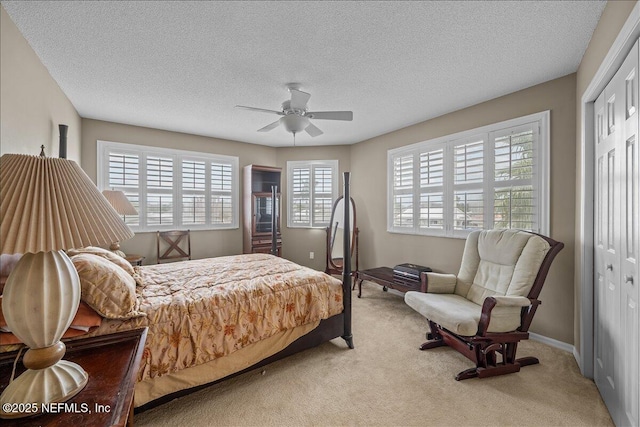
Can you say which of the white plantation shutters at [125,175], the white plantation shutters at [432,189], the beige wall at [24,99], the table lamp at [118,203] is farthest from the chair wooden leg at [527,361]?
the white plantation shutters at [125,175]

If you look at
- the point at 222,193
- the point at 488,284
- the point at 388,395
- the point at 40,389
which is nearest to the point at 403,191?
the point at 488,284

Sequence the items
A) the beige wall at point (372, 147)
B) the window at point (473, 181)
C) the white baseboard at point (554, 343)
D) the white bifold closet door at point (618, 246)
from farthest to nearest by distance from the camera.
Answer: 1. the window at point (473, 181)
2. the white baseboard at point (554, 343)
3. the beige wall at point (372, 147)
4. the white bifold closet door at point (618, 246)

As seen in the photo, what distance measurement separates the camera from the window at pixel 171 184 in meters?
4.09

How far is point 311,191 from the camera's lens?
5398 millimetres

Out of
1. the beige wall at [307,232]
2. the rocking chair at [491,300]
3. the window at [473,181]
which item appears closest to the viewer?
the rocking chair at [491,300]

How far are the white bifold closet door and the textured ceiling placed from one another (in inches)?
25.7

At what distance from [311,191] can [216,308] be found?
3.64 metres

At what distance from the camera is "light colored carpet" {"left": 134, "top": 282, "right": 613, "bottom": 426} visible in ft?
5.77

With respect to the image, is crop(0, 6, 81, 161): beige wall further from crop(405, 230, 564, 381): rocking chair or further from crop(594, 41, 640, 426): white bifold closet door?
crop(594, 41, 640, 426): white bifold closet door

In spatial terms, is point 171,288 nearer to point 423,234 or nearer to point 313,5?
point 313,5

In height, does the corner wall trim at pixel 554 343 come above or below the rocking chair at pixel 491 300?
below

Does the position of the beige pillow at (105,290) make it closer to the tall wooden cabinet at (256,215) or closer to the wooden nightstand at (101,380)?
the wooden nightstand at (101,380)

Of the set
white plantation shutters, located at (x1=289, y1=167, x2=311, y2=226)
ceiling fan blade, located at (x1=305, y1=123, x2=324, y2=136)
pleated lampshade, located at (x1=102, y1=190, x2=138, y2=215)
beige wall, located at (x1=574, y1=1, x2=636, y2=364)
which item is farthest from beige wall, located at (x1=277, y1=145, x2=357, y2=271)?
beige wall, located at (x1=574, y1=1, x2=636, y2=364)

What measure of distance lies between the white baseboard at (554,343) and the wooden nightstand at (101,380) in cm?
337
